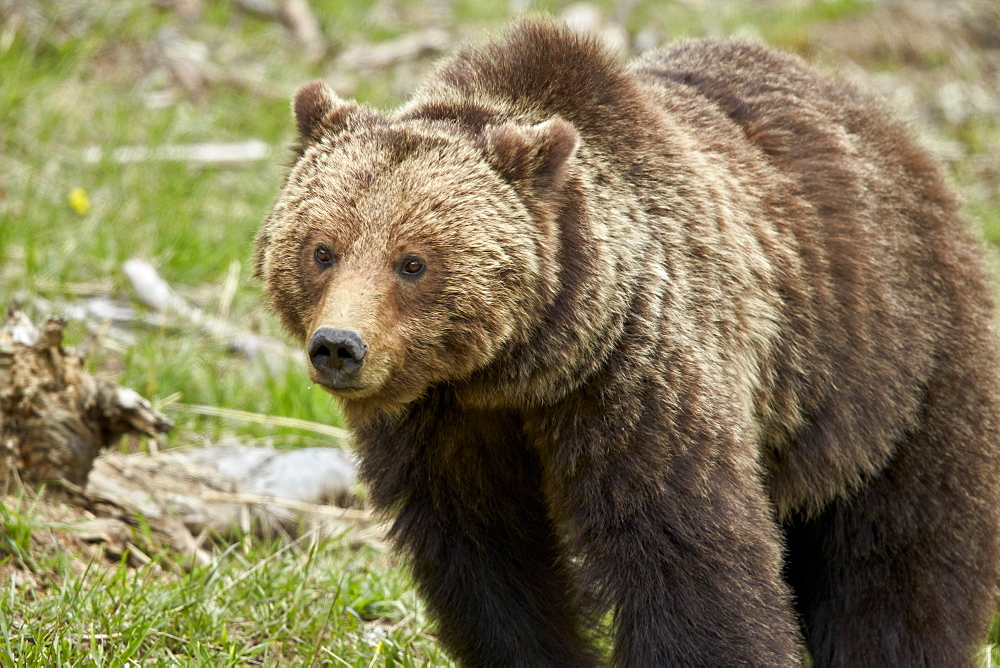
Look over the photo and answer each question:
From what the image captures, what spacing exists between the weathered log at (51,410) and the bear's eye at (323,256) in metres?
1.93

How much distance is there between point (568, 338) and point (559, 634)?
142 cm

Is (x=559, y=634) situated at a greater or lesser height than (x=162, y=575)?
greater

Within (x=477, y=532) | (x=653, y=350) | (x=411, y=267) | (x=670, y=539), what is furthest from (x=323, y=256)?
(x=670, y=539)

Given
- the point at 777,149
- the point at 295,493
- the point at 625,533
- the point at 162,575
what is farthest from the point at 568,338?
the point at 295,493

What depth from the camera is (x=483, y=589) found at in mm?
4602

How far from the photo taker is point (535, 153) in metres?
3.98

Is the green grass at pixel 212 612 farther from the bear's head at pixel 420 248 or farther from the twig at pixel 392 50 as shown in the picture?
the twig at pixel 392 50

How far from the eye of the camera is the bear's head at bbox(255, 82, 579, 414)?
12.5 ft

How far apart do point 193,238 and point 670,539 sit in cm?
535

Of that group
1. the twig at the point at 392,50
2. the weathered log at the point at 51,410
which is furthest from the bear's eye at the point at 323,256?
the twig at the point at 392,50

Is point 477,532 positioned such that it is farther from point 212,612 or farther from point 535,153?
point 535,153

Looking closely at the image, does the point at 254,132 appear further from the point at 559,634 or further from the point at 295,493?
the point at 559,634

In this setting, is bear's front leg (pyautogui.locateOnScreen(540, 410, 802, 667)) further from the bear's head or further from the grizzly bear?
the bear's head

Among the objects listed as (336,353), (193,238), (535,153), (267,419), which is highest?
(535,153)
